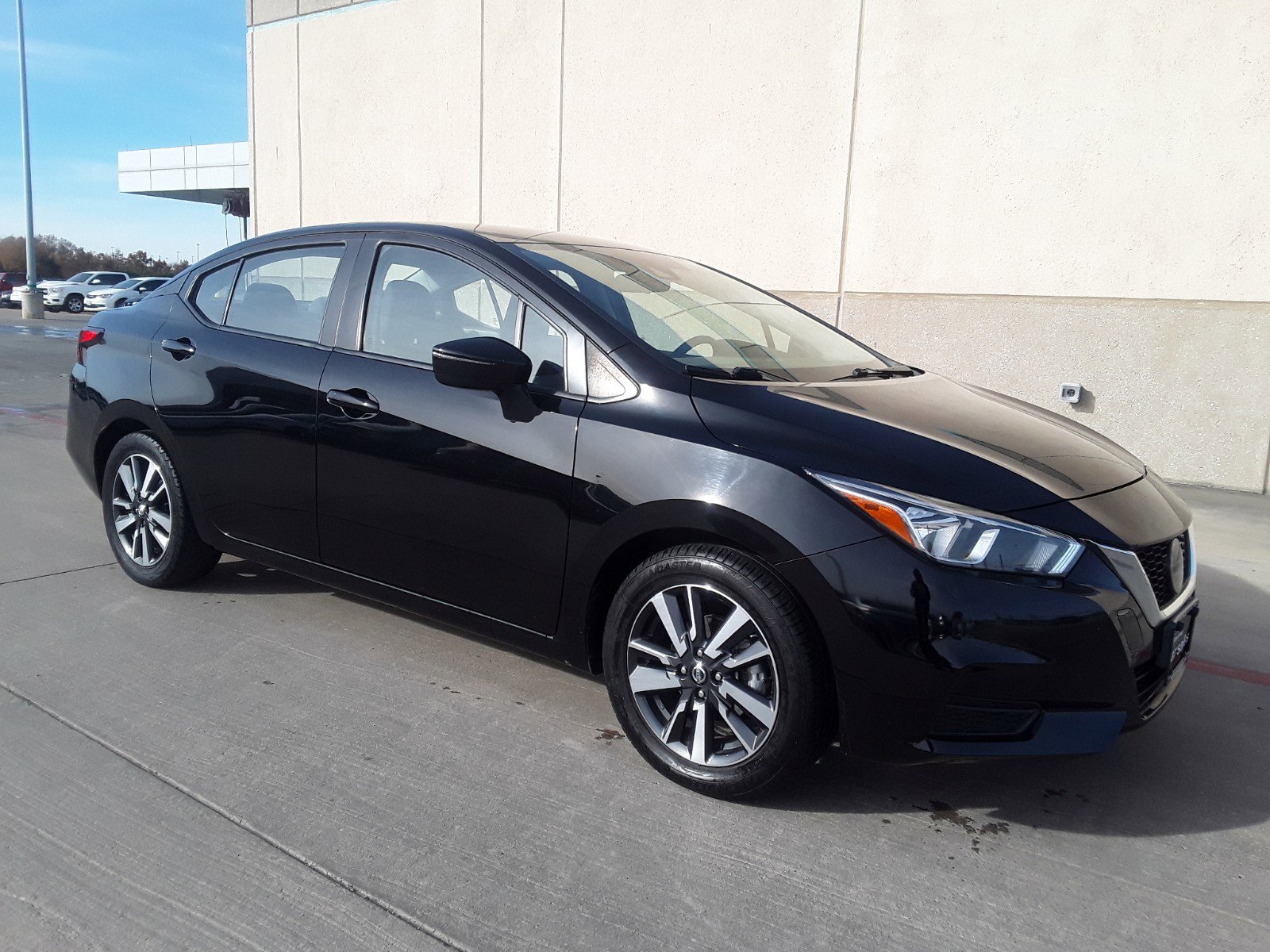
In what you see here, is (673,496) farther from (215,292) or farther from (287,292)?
(215,292)

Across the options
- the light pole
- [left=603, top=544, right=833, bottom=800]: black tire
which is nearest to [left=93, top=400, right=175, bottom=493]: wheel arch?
[left=603, top=544, right=833, bottom=800]: black tire

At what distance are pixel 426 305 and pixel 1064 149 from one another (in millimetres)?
6489

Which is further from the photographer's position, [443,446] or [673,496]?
[443,446]

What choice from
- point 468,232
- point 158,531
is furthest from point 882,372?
point 158,531

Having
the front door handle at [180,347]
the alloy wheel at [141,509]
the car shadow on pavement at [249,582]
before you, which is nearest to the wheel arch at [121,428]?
the alloy wheel at [141,509]

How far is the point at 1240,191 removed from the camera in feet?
24.6

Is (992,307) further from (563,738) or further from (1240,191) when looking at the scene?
(563,738)

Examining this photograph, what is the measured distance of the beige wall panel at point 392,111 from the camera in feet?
39.8

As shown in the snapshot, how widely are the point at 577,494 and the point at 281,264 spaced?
6.61 feet

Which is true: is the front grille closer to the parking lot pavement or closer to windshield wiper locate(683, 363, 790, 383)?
the parking lot pavement

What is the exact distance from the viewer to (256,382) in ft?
12.9

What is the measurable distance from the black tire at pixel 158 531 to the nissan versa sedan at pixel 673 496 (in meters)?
0.03

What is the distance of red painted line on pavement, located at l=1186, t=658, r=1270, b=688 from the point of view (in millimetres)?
3941

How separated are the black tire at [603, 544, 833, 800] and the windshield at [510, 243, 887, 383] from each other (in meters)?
0.72
